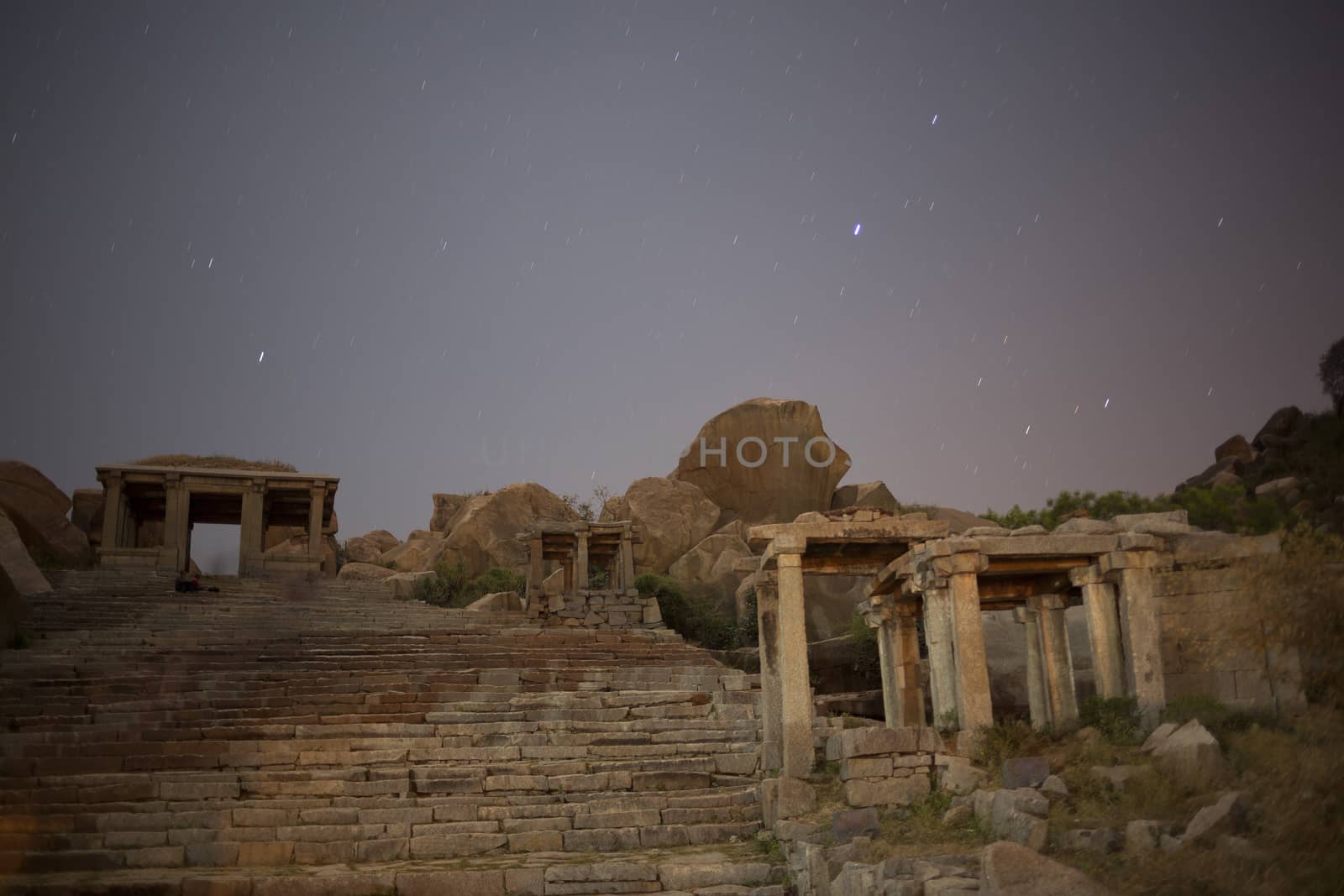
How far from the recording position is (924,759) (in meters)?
12.0

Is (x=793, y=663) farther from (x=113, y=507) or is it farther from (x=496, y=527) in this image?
(x=496, y=527)

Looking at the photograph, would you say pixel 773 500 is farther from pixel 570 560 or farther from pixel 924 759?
pixel 924 759

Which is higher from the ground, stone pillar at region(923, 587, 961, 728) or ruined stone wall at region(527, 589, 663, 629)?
ruined stone wall at region(527, 589, 663, 629)

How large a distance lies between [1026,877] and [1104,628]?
8.32 meters

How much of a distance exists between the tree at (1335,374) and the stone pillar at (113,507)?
36.7m

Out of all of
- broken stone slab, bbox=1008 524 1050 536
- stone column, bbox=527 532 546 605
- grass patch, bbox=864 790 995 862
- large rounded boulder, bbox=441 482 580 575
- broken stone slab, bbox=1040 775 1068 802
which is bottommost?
grass patch, bbox=864 790 995 862

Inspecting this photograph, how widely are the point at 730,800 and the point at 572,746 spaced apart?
2930 millimetres

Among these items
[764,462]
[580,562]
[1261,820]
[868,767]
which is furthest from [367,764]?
[764,462]

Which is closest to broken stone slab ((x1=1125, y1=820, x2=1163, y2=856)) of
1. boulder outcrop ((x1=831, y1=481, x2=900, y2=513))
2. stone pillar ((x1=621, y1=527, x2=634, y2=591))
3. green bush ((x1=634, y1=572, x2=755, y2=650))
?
stone pillar ((x1=621, y1=527, x2=634, y2=591))

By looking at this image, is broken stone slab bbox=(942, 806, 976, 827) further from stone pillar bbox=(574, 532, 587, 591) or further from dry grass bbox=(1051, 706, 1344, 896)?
stone pillar bbox=(574, 532, 587, 591)

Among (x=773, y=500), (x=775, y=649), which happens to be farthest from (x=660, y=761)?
(x=773, y=500)

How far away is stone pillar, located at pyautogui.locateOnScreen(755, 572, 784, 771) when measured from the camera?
1425 cm

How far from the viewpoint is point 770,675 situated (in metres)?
14.7

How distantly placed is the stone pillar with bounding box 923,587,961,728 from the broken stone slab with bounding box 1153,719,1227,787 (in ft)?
12.6
